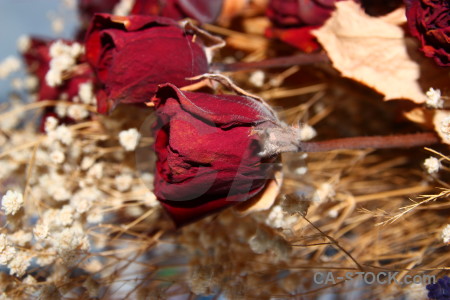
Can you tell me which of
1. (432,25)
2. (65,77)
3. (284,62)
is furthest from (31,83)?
(432,25)

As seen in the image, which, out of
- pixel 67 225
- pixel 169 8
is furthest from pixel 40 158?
pixel 169 8

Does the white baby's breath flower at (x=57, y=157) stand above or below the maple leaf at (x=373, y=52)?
below

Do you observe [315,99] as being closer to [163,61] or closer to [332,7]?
[332,7]

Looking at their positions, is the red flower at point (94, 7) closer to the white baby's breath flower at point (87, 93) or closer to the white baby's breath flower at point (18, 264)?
the white baby's breath flower at point (87, 93)

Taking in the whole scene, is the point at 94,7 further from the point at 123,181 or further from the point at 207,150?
the point at 207,150

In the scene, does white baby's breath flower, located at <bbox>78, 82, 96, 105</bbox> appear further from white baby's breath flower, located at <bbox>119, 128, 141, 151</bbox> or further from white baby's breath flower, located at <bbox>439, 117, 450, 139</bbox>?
white baby's breath flower, located at <bbox>439, 117, 450, 139</bbox>

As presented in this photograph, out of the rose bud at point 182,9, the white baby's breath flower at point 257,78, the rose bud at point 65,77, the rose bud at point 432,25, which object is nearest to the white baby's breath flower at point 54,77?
the rose bud at point 65,77

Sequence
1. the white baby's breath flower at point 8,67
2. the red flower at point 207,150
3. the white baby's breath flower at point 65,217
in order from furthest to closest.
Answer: the white baby's breath flower at point 8,67 < the white baby's breath flower at point 65,217 < the red flower at point 207,150
